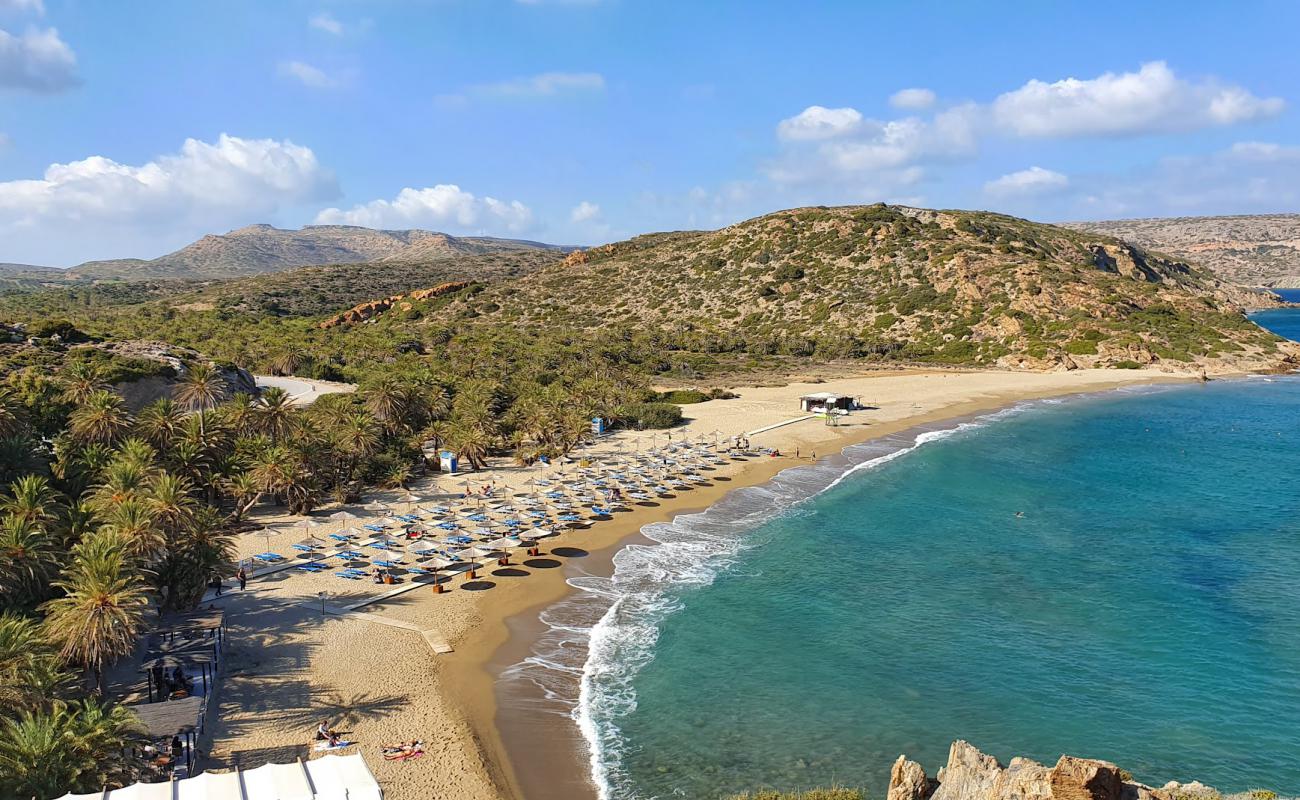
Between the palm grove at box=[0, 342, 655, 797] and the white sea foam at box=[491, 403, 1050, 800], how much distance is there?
12489mm

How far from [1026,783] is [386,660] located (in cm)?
2155

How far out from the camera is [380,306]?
143 metres

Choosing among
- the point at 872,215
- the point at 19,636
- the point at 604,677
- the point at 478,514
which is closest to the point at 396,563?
the point at 478,514

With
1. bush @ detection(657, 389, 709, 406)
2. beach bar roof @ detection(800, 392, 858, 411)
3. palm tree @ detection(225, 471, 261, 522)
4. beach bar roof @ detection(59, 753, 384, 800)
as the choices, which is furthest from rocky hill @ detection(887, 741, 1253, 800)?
bush @ detection(657, 389, 709, 406)

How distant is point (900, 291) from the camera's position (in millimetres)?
135500

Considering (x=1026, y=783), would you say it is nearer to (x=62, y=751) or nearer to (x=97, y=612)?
(x=62, y=751)

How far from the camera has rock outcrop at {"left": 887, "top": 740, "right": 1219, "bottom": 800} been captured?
12789 mm

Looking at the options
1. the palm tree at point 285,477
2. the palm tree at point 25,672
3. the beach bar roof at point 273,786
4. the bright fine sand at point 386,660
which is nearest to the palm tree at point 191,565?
the bright fine sand at point 386,660

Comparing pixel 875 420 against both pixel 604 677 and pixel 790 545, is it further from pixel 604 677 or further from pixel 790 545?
pixel 604 677

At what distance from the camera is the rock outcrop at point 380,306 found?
132 metres

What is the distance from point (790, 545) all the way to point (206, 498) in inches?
1343

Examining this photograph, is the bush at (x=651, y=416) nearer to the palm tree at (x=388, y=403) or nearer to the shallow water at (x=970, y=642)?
the shallow water at (x=970, y=642)

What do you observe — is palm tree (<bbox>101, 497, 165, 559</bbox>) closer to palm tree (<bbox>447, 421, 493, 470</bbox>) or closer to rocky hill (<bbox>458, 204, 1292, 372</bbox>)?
palm tree (<bbox>447, 421, 493, 470</bbox>)

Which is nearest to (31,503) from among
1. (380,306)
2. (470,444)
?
(470,444)
